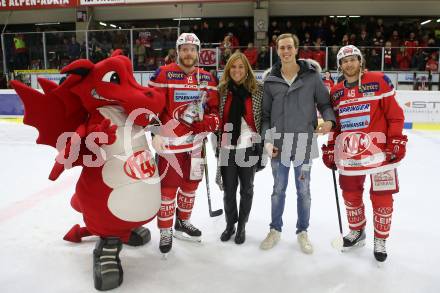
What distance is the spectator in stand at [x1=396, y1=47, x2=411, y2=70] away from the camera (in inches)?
340

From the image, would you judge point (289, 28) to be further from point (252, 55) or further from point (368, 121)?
point (368, 121)

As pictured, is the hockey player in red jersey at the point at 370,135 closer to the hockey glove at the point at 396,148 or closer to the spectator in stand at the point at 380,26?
the hockey glove at the point at 396,148

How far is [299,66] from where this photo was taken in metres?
2.44

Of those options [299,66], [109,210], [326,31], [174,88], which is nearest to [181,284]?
[109,210]

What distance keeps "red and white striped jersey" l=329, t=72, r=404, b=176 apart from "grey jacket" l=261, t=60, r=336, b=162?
11 centimetres

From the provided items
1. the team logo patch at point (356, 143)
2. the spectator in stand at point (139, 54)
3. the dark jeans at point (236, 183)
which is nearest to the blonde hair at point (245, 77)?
the dark jeans at point (236, 183)

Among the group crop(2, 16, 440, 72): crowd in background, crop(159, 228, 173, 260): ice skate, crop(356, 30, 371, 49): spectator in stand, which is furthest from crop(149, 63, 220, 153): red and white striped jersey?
crop(356, 30, 371, 49): spectator in stand

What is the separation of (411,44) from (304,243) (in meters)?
8.93

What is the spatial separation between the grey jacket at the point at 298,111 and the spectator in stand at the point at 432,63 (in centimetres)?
721

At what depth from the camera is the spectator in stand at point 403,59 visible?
28.4ft

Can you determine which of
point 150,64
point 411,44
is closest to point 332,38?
point 411,44

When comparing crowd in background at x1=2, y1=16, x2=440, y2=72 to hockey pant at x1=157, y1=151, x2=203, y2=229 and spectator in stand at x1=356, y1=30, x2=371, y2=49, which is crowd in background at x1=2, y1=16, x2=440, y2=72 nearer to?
spectator in stand at x1=356, y1=30, x2=371, y2=49

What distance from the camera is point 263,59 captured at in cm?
931

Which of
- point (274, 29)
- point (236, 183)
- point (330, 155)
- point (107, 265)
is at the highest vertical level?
point (274, 29)
